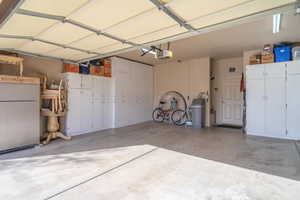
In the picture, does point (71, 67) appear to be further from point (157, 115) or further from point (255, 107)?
point (255, 107)

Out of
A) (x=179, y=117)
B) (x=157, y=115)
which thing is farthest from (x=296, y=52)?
(x=157, y=115)

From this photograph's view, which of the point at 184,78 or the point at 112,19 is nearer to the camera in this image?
the point at 112,19

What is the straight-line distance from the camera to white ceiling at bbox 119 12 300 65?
3.44 meters

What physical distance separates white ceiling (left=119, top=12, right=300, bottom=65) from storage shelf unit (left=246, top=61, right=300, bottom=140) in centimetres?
73

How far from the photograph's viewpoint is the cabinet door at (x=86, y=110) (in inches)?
194

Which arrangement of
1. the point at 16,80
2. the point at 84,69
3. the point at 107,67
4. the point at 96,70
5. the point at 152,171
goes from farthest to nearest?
the point at 107,67 → the point at 96,70 → the point at 84,69 → the point at 16,80 → the point at 152,171

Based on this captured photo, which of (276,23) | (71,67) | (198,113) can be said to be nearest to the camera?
(276,23)

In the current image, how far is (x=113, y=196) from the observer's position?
1.84 metres

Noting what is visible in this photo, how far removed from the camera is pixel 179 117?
7.08 metres

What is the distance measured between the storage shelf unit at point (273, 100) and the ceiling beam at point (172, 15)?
3479 mm

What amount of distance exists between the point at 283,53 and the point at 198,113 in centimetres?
313

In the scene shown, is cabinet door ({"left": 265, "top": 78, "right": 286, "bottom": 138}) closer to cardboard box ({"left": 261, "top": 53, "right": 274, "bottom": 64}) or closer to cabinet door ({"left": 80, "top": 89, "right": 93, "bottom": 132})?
cardboard box ({"left": 261, "top": 53, "right": 274, "bottom": 64})

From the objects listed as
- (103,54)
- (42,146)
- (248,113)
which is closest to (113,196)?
(42,146)

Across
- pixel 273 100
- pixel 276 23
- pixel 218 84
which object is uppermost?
pixel 276 23
